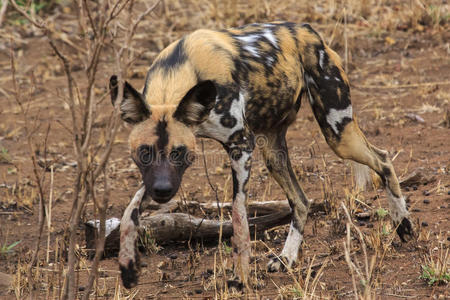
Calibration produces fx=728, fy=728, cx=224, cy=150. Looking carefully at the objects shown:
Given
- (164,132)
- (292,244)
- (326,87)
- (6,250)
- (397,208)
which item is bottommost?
(6,250)

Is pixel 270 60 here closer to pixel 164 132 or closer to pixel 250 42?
pixel 250 42

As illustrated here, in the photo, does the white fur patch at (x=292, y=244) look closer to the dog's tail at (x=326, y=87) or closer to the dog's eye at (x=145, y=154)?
the dog's tail at (x=326, y=87)

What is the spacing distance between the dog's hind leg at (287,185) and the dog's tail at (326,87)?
312mm

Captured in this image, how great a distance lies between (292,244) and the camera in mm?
4020

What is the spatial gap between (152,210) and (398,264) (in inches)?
70.1

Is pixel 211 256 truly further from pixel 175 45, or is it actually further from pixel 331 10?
pixel 331 10

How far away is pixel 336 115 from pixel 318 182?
129cm

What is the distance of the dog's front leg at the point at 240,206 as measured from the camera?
357cm

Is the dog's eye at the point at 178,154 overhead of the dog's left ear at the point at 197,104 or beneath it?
beneath

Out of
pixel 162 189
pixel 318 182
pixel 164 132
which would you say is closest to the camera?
pixel 162 189

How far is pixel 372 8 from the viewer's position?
9.03 m

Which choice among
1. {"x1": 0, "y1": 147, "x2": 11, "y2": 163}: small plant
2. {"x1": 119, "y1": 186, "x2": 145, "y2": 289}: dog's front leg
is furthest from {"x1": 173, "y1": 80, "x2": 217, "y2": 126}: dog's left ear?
{"x1": 0, "y1": 147, "x2": 11, "y2": 163}: small plant

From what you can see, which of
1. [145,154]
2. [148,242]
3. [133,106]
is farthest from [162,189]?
[148,242]

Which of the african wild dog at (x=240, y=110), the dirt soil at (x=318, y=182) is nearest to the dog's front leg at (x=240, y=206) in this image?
the african wild dog at (x=240, y=110)
